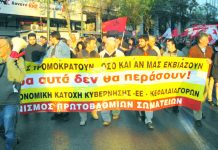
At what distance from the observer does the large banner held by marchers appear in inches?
310

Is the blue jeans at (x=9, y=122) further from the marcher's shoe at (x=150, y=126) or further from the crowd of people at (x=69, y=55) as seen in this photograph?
the marcher's shoe at (x=150, y=126)

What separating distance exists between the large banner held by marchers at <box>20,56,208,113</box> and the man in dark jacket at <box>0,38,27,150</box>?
2.21 metres

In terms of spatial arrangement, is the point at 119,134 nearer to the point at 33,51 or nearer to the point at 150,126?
the point at 150,126

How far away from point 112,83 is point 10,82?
281cm

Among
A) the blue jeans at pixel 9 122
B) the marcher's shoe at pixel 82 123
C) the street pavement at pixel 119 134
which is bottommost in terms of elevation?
the street pavement at pixel 119 134

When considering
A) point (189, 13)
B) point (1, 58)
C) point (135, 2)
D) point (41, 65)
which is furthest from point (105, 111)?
point (189, 13)

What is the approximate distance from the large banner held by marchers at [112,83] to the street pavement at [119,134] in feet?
1.30

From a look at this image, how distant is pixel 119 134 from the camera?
7.29 meters

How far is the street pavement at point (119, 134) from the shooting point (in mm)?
6512

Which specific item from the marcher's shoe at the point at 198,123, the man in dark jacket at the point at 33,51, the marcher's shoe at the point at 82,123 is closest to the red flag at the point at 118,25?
the man in dark jacket at the point at 33,51

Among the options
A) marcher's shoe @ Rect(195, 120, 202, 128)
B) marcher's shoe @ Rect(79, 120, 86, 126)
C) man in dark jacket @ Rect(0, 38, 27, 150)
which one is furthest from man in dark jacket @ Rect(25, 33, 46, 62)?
man in dark jacket @ Rect(0, 38, 27, 150)

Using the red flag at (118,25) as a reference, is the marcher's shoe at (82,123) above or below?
below

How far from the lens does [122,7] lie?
46.4 m

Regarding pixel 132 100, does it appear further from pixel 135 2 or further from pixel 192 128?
pixel 135 2
